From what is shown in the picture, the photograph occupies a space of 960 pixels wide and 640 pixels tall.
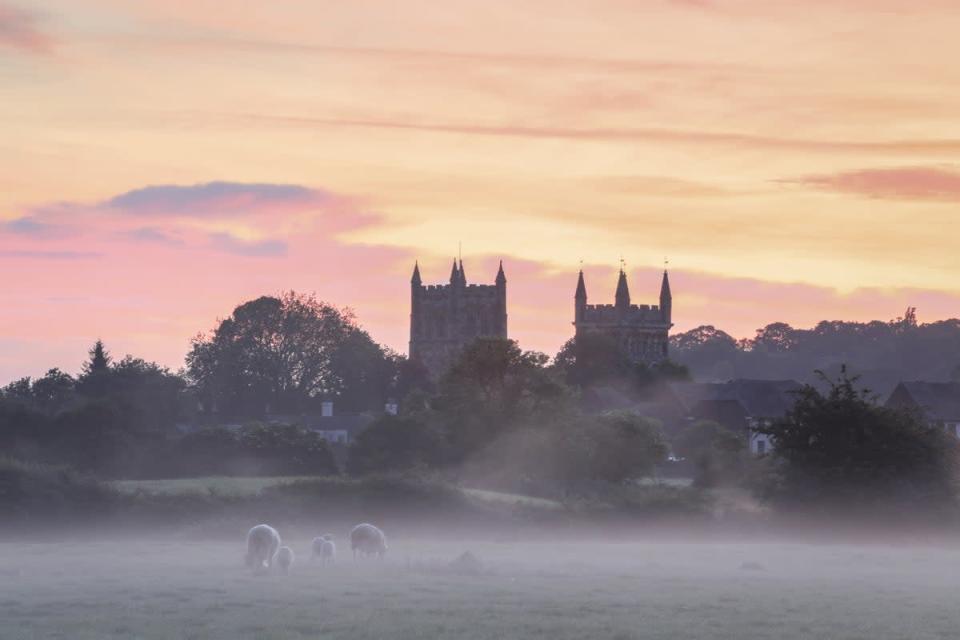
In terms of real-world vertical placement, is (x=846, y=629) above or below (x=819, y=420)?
below

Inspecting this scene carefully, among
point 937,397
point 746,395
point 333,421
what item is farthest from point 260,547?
point 746,395

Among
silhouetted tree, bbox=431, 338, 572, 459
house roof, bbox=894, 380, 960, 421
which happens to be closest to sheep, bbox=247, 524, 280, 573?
silhouetted tree, bbox=431, 338, 572, 459

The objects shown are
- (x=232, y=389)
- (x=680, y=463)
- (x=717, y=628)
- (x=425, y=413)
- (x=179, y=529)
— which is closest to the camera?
(x=717, y=628)

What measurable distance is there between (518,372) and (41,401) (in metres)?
34.5

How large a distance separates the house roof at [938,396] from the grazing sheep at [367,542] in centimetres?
11234

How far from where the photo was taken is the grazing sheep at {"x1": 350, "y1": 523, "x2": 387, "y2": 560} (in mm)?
47219

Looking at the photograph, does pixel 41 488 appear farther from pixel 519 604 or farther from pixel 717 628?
pixel 717 628

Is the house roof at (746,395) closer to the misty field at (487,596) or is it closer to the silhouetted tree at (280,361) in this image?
the silhouetted tree at (280,361)

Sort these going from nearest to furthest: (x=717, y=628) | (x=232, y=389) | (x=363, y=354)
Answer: (x=717, y=628)
(x=232, y=389)
(x=363, y=354)

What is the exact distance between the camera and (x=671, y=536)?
64938 mm

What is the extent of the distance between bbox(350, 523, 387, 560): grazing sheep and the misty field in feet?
1.70

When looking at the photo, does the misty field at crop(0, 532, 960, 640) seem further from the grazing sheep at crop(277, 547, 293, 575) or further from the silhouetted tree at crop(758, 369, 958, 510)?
the silhouetted tree at crop(758, 369, 958, 510)

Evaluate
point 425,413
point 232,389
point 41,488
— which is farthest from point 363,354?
point 41,488

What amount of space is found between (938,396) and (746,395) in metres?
21.9
